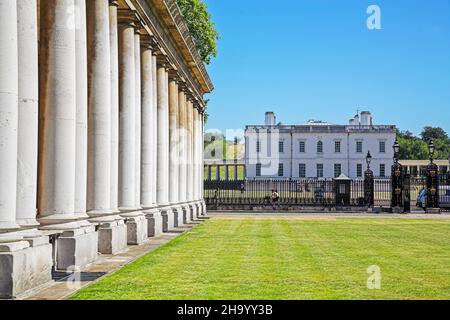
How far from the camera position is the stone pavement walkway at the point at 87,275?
38.5ft

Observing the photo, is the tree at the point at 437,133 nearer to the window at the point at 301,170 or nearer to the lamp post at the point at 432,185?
the window at the point at 301,170

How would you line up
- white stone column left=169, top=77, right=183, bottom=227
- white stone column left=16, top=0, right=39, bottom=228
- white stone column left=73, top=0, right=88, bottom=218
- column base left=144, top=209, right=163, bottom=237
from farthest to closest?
1. white stone column left=169, top=77, right=183, bottom=227
2. column base left=144, top=209, right=163, bottom=237
3. white stone column left=73, top=0, right=88, bottom=218
4. white stone column left=16, top=0, right=39, bottom=228

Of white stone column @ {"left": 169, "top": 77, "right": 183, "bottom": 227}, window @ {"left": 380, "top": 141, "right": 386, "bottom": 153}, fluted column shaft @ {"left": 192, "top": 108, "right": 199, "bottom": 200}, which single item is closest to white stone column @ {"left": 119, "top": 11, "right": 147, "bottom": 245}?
white stone column @ {"left": 169, "top": 77, "right": 183, "bottom": 227}

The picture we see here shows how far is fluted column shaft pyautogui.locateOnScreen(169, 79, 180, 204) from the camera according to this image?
32.6 metres

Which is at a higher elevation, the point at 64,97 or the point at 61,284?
the point at 64,97

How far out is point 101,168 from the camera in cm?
1867

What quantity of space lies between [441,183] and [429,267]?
4408 centimetres

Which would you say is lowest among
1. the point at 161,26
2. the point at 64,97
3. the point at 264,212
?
the point at 264,212

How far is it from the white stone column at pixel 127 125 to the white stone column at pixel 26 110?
30.3 feet

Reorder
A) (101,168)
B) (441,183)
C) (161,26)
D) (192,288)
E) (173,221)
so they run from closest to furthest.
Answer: (192,288) → (101,168) → (161,26) → (173,221) → (441,183)

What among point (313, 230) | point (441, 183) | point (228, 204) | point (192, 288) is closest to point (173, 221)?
point (313, 230)

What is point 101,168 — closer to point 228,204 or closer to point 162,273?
point 162,273

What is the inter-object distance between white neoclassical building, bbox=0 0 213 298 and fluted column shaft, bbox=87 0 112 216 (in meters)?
0.03

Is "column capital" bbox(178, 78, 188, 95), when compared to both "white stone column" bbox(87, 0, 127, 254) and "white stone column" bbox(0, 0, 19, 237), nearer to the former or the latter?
"white stone column" bbox(87, 0, 127, 254)
